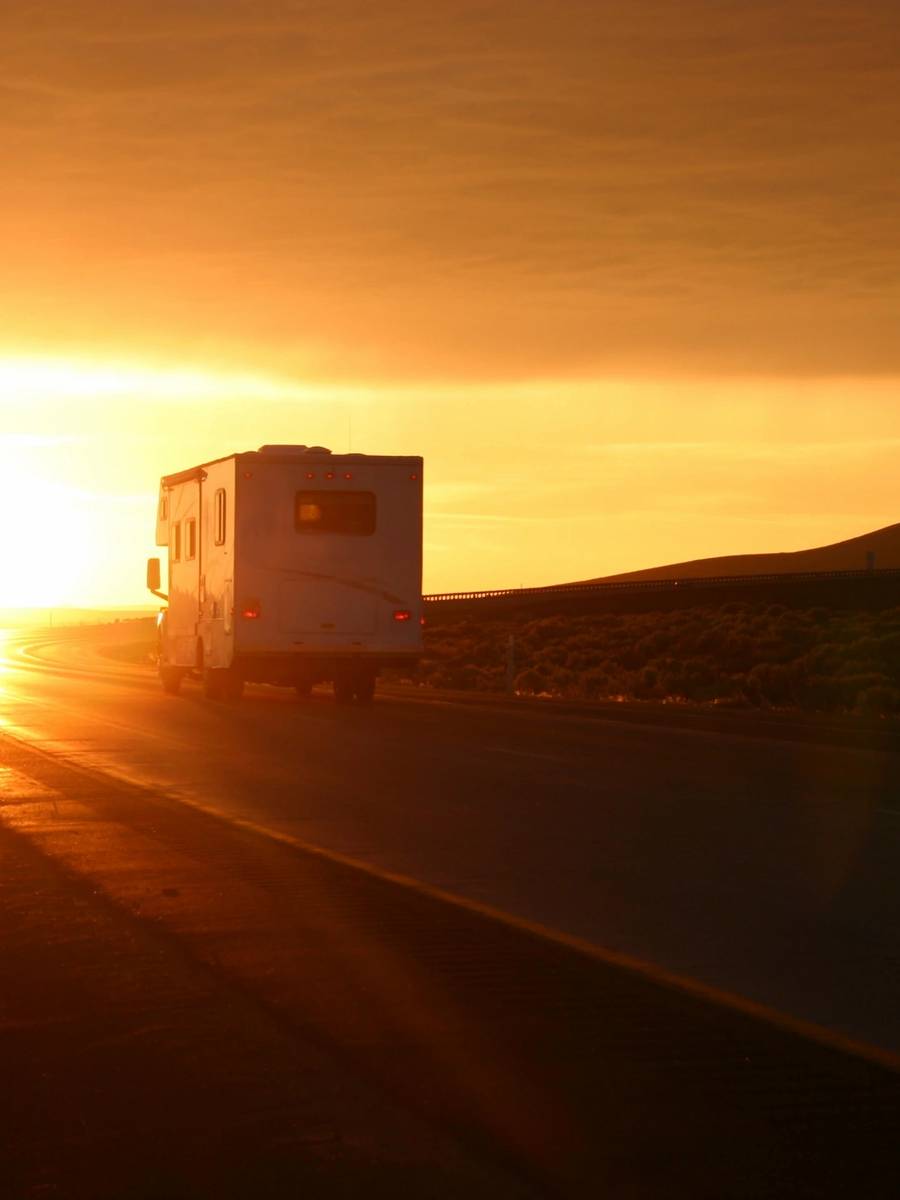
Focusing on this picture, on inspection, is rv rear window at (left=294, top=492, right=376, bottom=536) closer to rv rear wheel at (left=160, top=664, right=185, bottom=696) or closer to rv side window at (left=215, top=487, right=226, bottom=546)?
rv side window at (left=215, top=487, right=226, bottom=546)

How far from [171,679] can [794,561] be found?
143 metres

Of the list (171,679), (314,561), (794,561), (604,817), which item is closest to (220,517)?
(314,561)

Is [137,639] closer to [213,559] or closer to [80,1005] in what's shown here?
[213,559]

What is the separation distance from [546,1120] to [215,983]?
8.20 feet

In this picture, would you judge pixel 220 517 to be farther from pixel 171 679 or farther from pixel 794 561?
pixel 794 561

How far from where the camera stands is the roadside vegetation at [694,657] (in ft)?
127

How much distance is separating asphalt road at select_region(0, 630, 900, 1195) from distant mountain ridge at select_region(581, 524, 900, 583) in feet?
465

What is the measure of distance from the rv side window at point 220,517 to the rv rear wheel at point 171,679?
4593 millimetres

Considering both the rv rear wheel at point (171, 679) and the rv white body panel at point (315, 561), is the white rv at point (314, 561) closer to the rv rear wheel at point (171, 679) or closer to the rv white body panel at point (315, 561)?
the rv white body panel at point (315, 561)

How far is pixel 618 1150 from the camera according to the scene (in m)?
5.69

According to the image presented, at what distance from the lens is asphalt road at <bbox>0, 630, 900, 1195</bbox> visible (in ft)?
21.0

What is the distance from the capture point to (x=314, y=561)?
29.4 m

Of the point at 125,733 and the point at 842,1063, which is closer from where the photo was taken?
the point at 842,1063

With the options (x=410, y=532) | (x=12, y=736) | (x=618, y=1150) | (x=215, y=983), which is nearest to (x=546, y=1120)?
(x=618, y=1150)
